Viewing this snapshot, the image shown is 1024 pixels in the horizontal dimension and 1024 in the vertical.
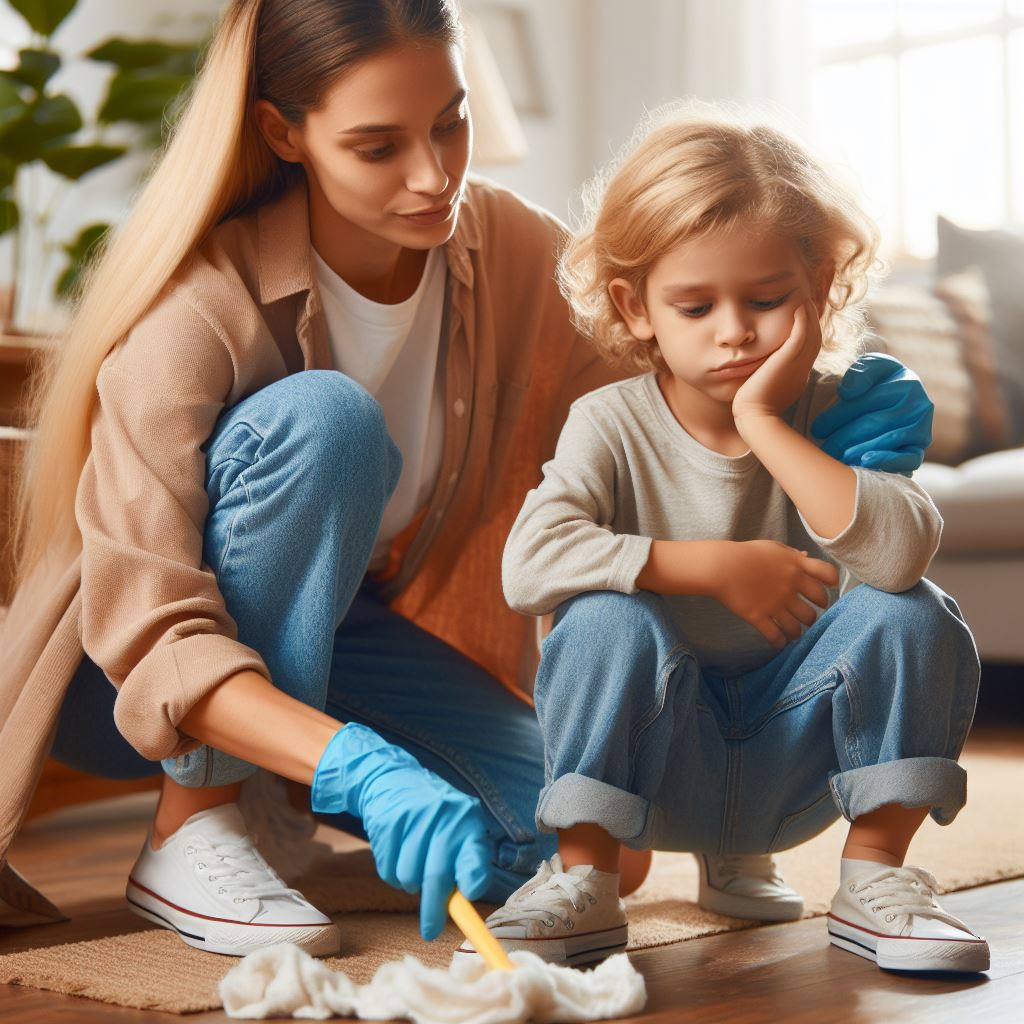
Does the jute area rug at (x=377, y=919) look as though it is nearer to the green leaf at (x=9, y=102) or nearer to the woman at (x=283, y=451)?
the woman at (x=283, y=451)

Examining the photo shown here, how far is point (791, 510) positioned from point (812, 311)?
0.53 feet

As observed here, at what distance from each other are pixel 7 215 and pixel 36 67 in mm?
243

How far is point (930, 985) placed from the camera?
3.20ft

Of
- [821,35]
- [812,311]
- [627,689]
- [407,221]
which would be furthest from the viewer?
[821,35]

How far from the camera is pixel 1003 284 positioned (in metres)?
2.88

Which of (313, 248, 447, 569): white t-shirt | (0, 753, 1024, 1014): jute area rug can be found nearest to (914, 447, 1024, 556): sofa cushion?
(0, 753, 1024, 1014): jute area rug

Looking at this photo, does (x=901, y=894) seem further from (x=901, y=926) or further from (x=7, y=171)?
(x=7, y=171)

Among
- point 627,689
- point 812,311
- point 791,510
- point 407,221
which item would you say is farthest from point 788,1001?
point 407,221

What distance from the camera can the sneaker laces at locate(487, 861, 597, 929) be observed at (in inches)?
40.0

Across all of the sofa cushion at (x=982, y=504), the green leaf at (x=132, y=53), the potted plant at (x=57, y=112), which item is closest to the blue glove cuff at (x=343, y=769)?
the potted plant at (x=57, y=112)

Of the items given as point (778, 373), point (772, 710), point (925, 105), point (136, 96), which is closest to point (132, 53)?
point (136, 96)

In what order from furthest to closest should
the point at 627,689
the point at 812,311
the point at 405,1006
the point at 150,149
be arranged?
the point at 150,149, the point at 812,311, the point at 627,689, the point at 405,1006

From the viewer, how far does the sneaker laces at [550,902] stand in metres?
1.02

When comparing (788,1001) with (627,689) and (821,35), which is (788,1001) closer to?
(627,689)
